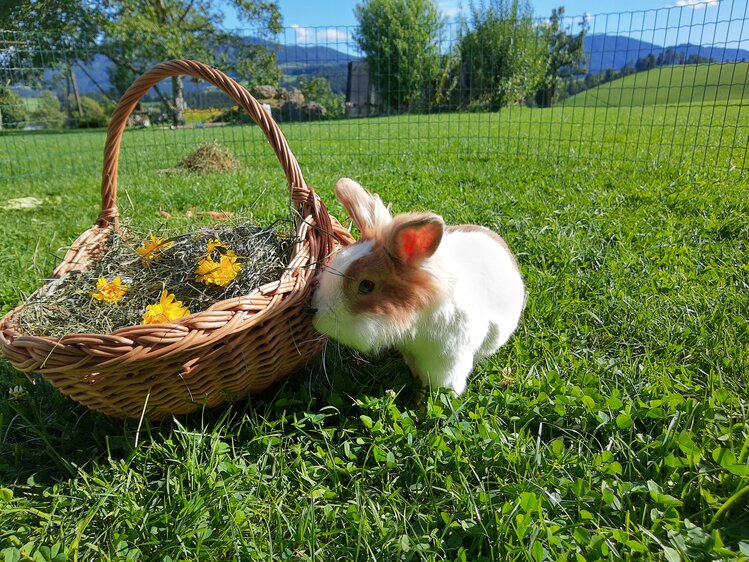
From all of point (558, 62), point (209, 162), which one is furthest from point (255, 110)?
point (558, 62)

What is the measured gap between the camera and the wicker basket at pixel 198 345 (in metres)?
1.37

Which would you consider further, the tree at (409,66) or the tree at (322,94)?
the tree at (322,94)

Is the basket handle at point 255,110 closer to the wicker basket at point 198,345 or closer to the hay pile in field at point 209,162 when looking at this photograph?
the wicker basket at point 198,345

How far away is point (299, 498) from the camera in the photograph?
1546 mm

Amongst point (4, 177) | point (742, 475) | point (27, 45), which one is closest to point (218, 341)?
point (742, 475)

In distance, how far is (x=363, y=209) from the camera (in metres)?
2.01

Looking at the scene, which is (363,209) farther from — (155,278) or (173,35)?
(173,35)

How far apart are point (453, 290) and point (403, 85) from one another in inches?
375

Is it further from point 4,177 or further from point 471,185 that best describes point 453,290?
point 4,177

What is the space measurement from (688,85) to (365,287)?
6895 millimetres

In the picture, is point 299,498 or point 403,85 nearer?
point 299,498

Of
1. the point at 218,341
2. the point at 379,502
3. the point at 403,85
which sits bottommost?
the point at 379,502

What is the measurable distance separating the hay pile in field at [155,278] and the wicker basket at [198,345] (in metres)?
0.11

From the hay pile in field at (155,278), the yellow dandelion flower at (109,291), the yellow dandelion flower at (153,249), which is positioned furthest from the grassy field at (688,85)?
the yellow dandelion flower at (109,291)
